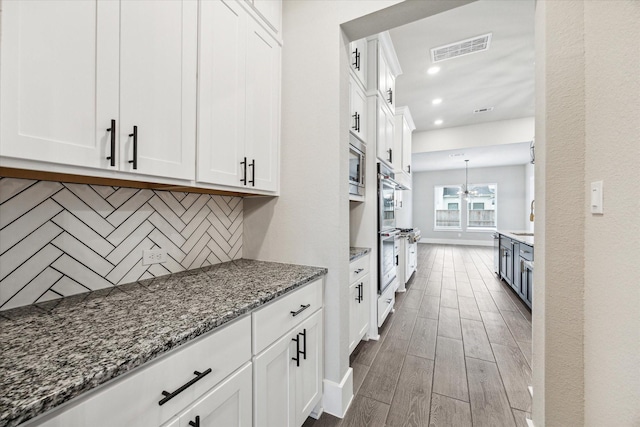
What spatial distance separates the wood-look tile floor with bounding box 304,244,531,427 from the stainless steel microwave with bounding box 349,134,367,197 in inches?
56.9

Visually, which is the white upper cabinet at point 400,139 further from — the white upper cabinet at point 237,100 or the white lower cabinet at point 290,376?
the white lower cabinet at point 290,376

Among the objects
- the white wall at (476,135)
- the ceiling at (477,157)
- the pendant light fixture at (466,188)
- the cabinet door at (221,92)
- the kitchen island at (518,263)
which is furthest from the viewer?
the pendant light fixture at (466,188)

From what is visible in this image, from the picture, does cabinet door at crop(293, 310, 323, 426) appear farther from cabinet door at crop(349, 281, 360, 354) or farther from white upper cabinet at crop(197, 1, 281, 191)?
white upper cabinet at crop(197, 1, 281, 191)

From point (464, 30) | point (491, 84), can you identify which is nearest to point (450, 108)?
point (491, 84)

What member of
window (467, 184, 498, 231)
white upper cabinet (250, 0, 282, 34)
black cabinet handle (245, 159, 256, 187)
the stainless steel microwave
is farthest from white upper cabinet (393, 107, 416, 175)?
window (467, 184, 498, 231)

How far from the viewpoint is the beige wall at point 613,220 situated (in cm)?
85

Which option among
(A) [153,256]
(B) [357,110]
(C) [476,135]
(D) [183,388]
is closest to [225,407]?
(D) [183,388]

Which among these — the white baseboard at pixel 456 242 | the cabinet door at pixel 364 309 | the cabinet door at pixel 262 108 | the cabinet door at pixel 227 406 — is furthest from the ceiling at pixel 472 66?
the white baseboard at pixel 456 242

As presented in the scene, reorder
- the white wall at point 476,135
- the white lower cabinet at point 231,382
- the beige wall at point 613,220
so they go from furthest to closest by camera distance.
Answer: the white wall at point 476,135
the beige wall at point 613,220
the white lower cabinet at point 231,382

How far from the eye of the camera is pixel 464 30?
10.3 ft

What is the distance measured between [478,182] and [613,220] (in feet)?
Answer: 33.6

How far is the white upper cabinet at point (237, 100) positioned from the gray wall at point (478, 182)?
32.9 ft

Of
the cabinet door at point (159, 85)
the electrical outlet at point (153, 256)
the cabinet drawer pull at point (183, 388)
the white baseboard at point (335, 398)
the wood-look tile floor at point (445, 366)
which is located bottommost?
the wood-look tile floor at point (445, 366)

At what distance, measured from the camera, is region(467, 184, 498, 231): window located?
980 centimetres
